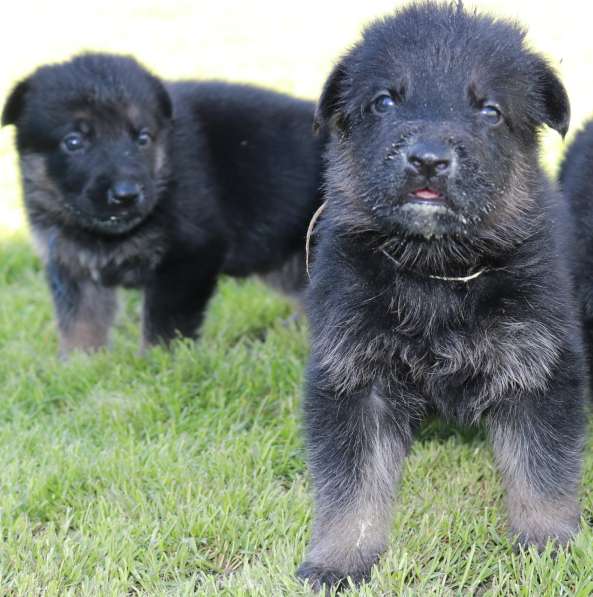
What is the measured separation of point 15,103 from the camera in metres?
5.48

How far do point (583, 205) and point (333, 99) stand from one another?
5.16 feet

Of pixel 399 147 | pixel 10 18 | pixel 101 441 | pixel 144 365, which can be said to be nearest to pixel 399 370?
pixel 399 147

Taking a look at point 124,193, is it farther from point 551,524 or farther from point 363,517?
point 551,524

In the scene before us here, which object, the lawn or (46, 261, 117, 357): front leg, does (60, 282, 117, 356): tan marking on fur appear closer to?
(46, 261, 117, 357): front leg

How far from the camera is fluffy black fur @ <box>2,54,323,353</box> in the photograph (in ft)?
17.5

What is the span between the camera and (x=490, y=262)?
135 inches

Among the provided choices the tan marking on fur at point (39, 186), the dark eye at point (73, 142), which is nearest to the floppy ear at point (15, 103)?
the tan marking on fur at point (39, 186)

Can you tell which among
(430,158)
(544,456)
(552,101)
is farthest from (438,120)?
(544,456)

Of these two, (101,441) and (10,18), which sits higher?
(101,441)

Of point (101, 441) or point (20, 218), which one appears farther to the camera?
point (20, 218)

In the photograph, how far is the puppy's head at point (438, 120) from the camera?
3.14 metres

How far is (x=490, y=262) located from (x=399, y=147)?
559 millimetres

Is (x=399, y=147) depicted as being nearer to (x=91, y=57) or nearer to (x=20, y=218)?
(x=91, y=57)

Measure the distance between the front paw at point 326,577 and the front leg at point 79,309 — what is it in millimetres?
2609
